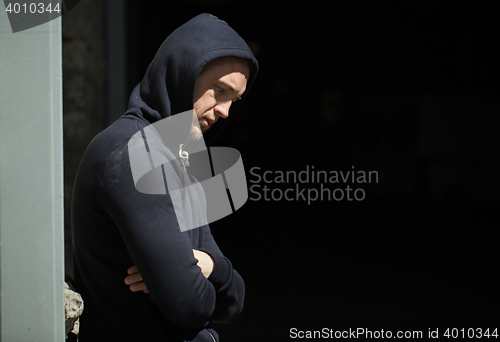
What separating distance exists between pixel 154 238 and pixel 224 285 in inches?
14.3

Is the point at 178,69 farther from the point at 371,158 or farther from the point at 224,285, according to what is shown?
the point at 371,158

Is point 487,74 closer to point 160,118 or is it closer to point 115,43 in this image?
point 115,43

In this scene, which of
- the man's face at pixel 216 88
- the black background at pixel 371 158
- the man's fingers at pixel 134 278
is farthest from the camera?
the black background at pixel 371 158

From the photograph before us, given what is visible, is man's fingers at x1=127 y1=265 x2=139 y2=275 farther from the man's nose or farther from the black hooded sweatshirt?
the man's nose

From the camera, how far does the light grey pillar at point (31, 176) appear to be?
1488 millimetres

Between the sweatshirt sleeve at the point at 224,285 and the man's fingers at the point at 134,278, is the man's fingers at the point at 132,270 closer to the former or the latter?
the man's fingers at the point at 134,278

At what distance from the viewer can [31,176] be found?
1.50 metres

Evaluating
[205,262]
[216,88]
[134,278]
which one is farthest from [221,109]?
[134,278]

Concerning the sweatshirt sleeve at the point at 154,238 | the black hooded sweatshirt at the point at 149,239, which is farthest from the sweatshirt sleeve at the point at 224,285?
the sweatshirt sleeve at the point at 154,238

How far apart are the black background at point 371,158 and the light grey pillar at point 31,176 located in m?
1.88

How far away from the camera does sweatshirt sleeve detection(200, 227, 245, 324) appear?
4.86 feet

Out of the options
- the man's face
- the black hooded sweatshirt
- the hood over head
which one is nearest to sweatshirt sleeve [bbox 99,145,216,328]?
the black hooded sweatshirt

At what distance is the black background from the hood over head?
71.2 inches

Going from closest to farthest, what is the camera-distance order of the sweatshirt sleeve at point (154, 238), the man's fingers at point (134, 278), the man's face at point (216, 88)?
the sweatshirt sleeve at point (154, 238)
the man's fingers at point (134, 278)
the man's face at point (216, 88)
